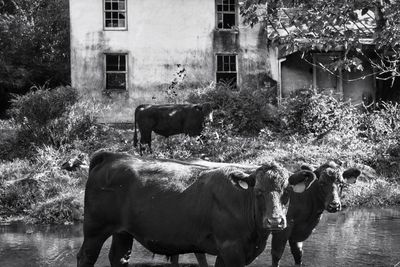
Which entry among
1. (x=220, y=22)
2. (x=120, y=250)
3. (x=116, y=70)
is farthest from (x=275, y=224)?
(x=220, y=22)

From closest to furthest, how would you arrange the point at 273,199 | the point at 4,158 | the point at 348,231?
the point at 273,199, the point at 348,231, the point at 4,158

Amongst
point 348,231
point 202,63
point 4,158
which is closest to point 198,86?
point 202,63

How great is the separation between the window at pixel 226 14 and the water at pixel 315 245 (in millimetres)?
16901

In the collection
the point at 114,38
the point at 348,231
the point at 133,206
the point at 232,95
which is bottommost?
the point at 348,231

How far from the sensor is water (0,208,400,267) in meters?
10.6

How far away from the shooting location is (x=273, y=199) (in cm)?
711

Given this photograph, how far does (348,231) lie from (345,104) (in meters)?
12.7

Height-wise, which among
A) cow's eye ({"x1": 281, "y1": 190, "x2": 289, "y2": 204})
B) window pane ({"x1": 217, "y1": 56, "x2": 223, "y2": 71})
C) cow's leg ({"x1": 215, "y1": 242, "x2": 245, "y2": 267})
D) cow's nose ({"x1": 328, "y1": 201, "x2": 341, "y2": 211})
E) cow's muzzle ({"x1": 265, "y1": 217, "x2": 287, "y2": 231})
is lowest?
cow's leg ({"x1": 215, "y1": 242, "x2": 245, "y2": 267})

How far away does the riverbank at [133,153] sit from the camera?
16.3 metres

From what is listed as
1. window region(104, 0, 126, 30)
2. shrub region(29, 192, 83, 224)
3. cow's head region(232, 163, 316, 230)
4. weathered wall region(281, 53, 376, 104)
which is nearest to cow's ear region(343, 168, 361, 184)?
cow's head region(232, 163, 316, 230)

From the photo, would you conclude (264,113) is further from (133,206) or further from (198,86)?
(133,206)

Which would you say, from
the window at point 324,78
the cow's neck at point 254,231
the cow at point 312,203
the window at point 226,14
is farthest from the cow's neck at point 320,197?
the window at point 226,14

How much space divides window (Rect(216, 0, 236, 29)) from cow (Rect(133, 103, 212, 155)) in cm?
939

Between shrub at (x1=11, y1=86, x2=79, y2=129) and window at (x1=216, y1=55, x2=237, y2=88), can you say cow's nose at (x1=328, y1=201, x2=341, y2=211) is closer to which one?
shrub at (x1=11, y1=86, x2=79, y2=129)
